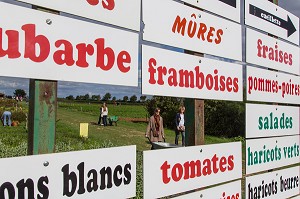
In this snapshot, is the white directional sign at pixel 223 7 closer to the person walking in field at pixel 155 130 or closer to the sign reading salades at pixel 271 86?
the sign reading salades at pixel 271 86

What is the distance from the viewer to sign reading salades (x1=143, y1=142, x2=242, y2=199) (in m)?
2.35

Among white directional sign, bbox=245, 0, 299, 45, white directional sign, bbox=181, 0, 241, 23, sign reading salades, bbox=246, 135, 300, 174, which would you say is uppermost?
white directional sign, bbox=245, 0, 299, 45

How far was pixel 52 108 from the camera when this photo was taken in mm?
1868

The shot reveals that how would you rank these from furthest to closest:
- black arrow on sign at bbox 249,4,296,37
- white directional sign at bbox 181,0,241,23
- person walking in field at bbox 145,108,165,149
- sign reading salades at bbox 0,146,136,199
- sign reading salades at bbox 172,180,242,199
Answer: person walking in field at bbox 145,108,165,149 → black arrow on sign at bbox 249,4,296,37 → white directional sign at bbox 181,0,241,23 → sign reading salades at bbox 172,180,242,199 → sign reading salades at bbox 0,146,136,199

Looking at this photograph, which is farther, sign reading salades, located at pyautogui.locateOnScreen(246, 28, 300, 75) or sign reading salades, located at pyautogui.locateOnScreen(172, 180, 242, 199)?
sign reading salades, located at pyautogui.locateOnScreen(246, 28, 300, 75)

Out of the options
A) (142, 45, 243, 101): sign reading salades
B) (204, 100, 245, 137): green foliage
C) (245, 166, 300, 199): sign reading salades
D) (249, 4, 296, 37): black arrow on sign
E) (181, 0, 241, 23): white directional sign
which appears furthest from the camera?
(204, 100, 245, 137): green foliage

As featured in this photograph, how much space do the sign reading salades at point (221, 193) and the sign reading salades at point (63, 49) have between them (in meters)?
1.02

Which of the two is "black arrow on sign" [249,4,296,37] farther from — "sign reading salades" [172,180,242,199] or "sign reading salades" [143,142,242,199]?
"sign reading salades" [172,180,242,199]

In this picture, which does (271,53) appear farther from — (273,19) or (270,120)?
(270,120)

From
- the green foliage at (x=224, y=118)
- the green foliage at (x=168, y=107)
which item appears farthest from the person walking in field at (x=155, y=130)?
the green foliage at (x=168, y=107)

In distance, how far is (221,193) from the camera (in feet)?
9.55

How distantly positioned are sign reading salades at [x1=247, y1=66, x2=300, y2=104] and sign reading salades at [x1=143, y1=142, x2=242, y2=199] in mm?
666

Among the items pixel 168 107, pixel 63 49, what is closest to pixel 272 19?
pixel 63 49

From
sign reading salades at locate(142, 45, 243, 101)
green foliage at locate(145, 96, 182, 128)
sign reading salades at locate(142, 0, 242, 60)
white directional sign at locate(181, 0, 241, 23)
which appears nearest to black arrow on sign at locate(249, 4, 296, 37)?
white directional sign at locate(181, 0, 241, 23)
